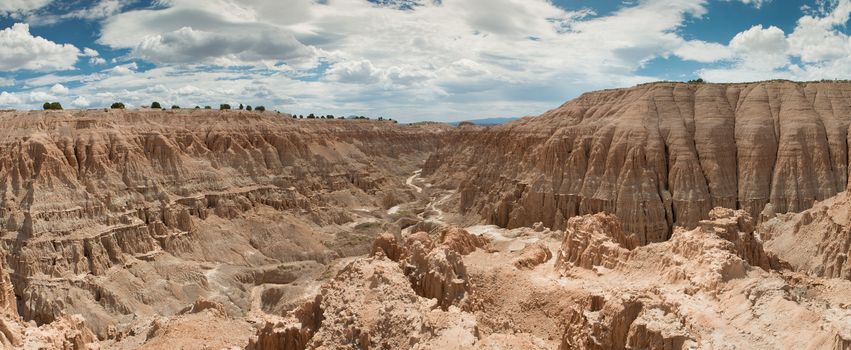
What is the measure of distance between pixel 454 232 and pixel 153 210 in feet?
117

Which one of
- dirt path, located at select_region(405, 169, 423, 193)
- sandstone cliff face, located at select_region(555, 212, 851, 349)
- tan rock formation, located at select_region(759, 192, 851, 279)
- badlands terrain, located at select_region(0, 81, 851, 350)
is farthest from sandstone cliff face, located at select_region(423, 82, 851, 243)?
dirt path, located at select_region(405, 169, 423, 193)

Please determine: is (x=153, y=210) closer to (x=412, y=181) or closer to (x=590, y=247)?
(x=590, y=247)

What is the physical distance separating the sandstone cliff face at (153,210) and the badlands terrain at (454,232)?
20 centimetres

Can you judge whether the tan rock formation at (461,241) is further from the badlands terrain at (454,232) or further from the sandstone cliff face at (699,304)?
the sandstone cliff face at (699,304)

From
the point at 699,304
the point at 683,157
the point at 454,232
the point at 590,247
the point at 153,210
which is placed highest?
the point at 683,157

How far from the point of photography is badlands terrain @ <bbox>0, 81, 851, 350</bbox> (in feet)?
54.9

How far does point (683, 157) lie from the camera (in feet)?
169

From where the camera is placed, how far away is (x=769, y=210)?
155ft

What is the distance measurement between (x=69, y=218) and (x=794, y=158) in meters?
64.2

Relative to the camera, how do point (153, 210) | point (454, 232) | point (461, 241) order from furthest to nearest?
point (153, 210) < point (454, 232) < point (461, 241)

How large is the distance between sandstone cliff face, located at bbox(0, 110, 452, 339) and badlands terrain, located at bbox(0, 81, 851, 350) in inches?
8.1

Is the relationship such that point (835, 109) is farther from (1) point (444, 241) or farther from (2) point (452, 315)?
(2) point (452, 315)

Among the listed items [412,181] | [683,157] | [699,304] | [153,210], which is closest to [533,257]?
[699,304]

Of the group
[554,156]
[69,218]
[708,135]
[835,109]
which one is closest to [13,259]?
[69,218]
